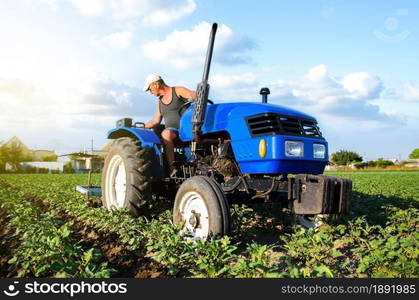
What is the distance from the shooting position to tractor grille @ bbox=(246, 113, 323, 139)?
4438 mm

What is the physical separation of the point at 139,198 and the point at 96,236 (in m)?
0.74

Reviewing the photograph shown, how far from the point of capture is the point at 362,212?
270 inches

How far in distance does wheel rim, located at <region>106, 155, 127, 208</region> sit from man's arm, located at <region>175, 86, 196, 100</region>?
4.82 feet

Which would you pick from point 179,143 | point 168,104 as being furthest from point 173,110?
point 179,143

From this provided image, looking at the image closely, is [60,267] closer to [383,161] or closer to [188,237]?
[188,237]

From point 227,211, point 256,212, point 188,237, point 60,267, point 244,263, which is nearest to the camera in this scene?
point 244,263

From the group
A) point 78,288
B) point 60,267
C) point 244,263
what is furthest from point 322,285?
point 60,267

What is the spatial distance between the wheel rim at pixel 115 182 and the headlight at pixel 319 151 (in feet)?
9.99

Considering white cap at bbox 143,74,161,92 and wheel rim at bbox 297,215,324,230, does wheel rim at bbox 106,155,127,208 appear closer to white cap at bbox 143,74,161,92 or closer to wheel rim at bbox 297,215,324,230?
white cap at bbox 143,74,161,92

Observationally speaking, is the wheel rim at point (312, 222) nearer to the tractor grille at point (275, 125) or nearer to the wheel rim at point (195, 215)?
the tractor grille at point (275, 125)

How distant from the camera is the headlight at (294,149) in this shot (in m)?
4.37

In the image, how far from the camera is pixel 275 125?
14.6ft

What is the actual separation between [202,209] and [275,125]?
48.3 inches

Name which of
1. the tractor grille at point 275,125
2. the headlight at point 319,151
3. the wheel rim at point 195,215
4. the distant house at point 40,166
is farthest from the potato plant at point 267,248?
the distant house at point 40,166
